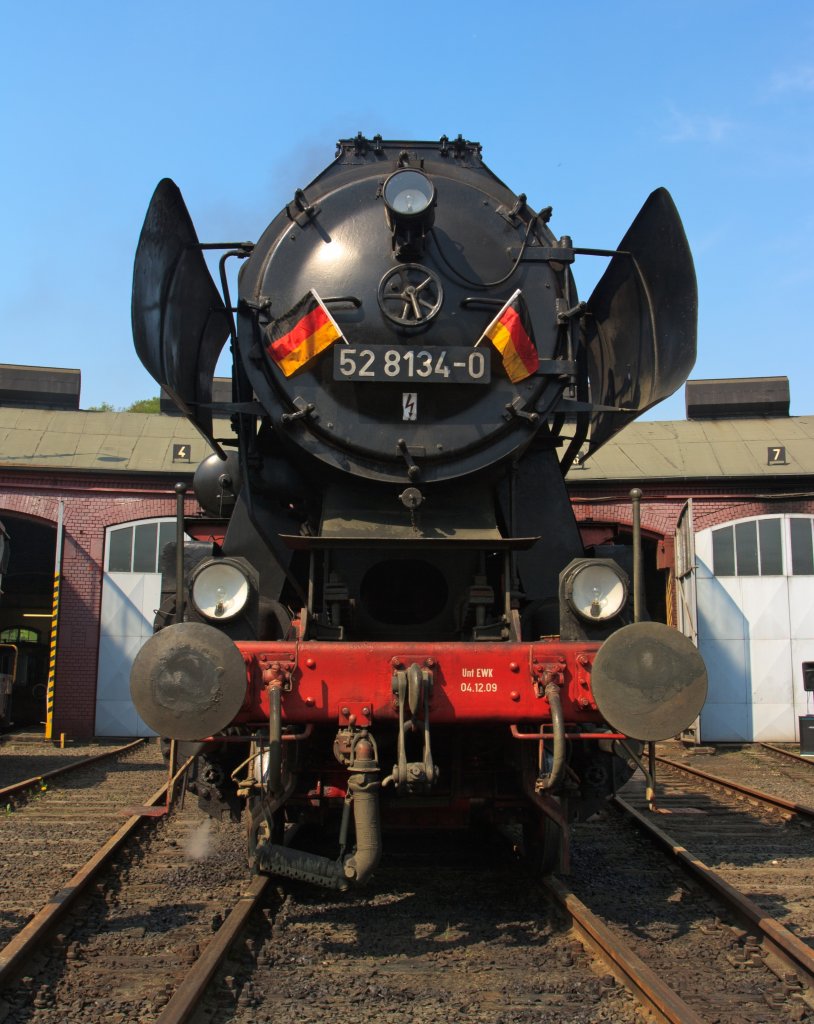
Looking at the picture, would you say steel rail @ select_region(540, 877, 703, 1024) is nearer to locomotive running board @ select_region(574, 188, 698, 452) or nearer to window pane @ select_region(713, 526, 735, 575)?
locomotive running board @ select_region(574, 188, 698, 452)

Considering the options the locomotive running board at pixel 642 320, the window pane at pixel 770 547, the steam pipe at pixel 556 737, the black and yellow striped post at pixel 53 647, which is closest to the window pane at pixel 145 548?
the black and yellow striped post at pixel 53 647

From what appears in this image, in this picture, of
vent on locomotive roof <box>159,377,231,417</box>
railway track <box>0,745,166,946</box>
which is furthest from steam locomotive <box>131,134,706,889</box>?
vent on locomotive roof <box>159,377,231,417</box>

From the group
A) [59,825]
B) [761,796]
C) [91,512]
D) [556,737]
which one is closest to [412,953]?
[556,737]

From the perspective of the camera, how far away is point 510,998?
10.4 ft

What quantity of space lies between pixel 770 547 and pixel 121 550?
955cm

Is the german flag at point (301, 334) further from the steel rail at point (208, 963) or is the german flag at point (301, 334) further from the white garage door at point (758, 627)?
the white garage door at point (758, 627)

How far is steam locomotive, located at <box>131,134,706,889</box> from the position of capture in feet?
12.3

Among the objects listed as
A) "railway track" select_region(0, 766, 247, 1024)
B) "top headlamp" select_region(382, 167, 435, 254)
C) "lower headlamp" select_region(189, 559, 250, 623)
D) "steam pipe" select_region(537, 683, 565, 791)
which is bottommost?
"railway track" select_region(0, 766, 247, 1024)

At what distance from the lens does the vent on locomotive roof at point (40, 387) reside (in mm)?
19000

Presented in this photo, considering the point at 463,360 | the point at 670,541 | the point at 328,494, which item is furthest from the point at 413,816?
the point at 670,541

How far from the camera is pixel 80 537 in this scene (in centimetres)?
1450

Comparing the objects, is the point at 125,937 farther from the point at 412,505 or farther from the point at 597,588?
the point at 597,588

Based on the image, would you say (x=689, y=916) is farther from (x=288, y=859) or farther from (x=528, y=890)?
(x=288, y=859)

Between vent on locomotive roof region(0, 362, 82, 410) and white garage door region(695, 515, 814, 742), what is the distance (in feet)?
39.6
